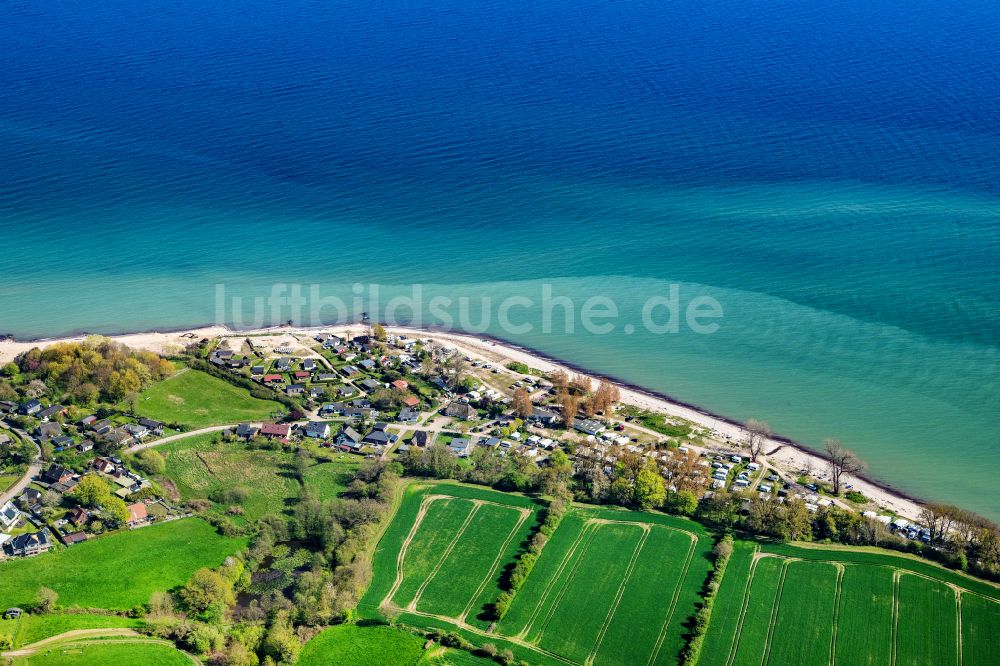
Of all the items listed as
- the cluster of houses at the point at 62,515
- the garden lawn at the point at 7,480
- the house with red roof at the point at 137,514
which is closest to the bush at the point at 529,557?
the cluster of houses at the point at 62,515

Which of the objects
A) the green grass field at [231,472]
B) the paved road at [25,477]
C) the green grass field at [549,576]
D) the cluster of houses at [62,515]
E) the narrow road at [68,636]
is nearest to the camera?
the narrow road at [68,636]

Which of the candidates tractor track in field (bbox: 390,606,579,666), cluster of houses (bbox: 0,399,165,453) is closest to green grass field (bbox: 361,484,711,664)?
tractor track in field (bbox: 390,606,579,666)

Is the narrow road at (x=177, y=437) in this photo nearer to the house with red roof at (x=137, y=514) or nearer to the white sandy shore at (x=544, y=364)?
the house with red roof at (x=137, y=514)

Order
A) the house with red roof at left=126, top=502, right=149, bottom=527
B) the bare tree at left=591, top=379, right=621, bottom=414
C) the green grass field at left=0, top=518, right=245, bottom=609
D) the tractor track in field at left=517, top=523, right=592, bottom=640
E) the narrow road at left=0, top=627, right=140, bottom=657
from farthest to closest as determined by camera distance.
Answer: the bare tree at left=591, top=379, right=621, bottom=414 < the house with red roof at left=126, top=502, right=149, bottom=527 < the green grass field at left=0, top=518, right=245, bottom=609 < the tractor track in field at left=517, top=523, right=592, bottom=640 < the narrow road at left=0, top=627, right=140, bottom=657

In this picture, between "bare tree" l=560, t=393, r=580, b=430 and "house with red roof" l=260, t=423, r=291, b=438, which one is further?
"bare tree" l=560, t=393, r=580, b=430

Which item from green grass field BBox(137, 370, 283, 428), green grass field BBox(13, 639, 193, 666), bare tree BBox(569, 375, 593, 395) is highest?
bare tree BBox(569, 375, 593, 395)

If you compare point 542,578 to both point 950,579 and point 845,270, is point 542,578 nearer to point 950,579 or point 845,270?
point 950,579

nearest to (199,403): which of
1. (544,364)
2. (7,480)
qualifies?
(7,480)

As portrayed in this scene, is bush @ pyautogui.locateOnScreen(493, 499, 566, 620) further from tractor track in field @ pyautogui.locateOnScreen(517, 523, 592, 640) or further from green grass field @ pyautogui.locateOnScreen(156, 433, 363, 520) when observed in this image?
green grass field @ pyautogui.locateOnScreen(156, 433, 363, 520)
